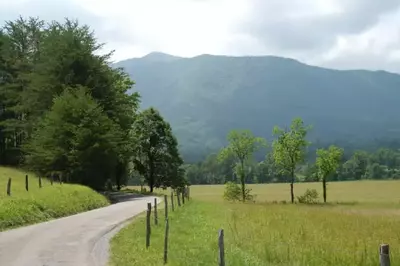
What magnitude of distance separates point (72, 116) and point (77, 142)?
3503mm

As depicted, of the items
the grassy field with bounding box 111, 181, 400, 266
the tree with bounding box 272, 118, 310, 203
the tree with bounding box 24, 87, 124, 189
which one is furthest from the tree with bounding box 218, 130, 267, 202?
the grassy field with bounding box 111, 181, 400, 266

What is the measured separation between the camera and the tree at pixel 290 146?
267ft

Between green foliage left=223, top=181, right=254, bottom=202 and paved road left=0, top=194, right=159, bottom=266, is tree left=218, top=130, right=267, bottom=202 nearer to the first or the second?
green foliage left=223, top=181, right=254, bottom=202

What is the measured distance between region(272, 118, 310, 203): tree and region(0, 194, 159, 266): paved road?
2157 inches

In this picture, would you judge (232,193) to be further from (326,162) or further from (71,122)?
(71,122)

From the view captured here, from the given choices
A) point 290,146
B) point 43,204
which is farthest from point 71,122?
point 290,146

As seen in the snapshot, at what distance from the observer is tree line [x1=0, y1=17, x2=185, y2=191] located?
185 feet

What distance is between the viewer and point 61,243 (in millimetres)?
20156

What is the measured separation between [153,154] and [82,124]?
31.8 meters

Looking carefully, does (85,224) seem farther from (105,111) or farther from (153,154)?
(153,154)

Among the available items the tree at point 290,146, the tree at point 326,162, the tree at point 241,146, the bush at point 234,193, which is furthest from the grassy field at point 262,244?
the tree at point 241,146

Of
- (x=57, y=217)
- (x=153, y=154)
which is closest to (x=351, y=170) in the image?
(x=153, y=154)

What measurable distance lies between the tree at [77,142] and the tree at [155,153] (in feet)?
91.5

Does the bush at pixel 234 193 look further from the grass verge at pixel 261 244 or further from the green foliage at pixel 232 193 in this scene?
the grass verge at pixel 261 244
